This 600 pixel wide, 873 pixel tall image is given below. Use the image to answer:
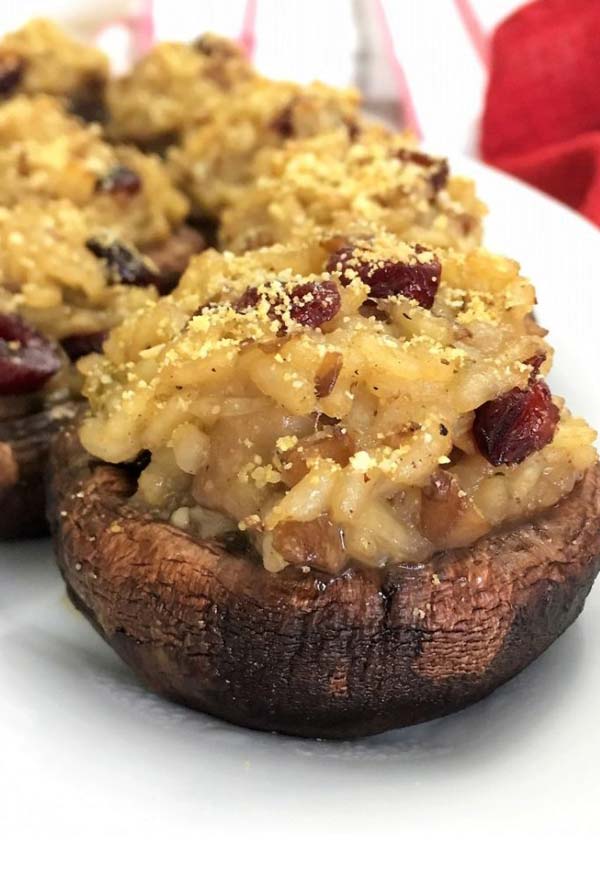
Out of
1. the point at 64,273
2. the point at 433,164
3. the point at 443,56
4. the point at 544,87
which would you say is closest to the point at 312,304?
the point at 64,273

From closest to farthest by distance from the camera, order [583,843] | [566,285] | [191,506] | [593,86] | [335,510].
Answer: [583,843] < [335,510] < [191,506] < [566,285] < [593,86]

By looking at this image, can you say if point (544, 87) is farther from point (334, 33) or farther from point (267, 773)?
point (267, 773)

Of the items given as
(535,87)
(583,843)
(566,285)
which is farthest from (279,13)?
(583,843)

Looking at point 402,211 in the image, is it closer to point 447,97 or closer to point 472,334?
point 472,334

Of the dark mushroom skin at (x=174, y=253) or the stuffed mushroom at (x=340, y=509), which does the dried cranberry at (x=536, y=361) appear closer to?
the stuffed mushroom at (x=340, y=509)

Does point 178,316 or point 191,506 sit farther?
point 178,316

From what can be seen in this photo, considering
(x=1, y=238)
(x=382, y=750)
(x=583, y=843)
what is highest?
(x=1, y=238)

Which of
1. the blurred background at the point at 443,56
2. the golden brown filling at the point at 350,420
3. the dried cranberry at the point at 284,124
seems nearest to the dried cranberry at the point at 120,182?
the dried cranberry at the point at 284,124

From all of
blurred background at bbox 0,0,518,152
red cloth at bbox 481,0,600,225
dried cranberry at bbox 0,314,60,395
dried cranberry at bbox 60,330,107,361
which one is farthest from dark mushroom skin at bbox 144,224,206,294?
blurred background at bbox 0,0,518,152
